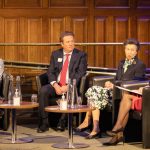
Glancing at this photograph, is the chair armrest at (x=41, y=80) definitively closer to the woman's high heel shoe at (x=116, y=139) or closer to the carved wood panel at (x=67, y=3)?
the woman's high heel shoe at (x=116, y=139)

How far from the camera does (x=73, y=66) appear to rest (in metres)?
7.54

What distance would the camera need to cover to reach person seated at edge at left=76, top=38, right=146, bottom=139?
6.62m

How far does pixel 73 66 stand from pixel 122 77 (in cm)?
101

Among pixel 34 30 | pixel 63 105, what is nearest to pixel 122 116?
pixel 63 105

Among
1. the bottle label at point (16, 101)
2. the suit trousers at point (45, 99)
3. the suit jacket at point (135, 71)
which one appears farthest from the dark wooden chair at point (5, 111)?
the suit jacket at point (135, 71)

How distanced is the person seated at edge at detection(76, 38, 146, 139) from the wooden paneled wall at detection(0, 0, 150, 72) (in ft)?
7.80

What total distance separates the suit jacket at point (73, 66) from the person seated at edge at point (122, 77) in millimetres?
666

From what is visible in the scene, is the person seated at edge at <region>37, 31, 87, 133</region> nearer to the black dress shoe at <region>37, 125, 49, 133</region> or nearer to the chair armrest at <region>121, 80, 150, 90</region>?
the black dress shoe at <region>37, 125, 49, 133</region>

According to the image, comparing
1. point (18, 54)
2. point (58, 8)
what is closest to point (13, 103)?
point (18, 54)

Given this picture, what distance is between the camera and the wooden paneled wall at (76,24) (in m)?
9.30

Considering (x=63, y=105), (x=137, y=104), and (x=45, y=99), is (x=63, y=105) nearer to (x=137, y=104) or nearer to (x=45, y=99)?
(x=137, y=104)

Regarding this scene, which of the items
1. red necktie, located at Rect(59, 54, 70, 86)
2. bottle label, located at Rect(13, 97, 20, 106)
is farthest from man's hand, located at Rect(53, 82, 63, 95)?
bottle label, located at Rect(13, 97, 20, 106)

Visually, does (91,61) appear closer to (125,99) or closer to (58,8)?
(58,8)

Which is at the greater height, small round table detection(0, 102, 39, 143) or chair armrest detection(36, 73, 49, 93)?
chair armrest detection(36, 73, 49, 93)
